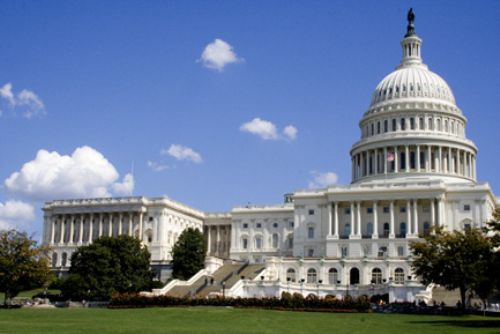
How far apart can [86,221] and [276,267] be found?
58407 millimetres

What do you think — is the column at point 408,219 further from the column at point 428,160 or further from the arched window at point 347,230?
the column at point 428,160

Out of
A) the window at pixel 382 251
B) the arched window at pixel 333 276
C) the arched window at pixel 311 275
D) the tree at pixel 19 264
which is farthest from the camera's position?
the window at pixel 382 251

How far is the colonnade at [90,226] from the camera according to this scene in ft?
491

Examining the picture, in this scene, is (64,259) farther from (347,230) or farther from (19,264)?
(19,264)

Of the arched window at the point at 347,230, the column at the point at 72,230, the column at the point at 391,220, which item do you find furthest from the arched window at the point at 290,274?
the column at the point at 72,230

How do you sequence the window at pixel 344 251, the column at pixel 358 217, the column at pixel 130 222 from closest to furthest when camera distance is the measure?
the column at pixel 358 217
the window at pixel 344 251
the column at pixel 130 222

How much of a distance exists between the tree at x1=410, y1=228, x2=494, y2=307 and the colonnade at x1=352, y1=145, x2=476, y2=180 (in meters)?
55.9

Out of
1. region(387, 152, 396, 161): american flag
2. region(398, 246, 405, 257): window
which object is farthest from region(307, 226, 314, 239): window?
region(387, 152, 396, 161): american flag

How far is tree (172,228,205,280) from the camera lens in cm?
11000

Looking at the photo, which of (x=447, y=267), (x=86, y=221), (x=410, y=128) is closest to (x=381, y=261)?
(x=447, y=267)

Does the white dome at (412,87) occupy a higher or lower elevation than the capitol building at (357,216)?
higher

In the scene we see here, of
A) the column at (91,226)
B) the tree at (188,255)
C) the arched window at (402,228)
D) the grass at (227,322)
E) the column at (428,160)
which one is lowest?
the grass at (227,322)

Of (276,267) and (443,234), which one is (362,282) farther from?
(443,234)

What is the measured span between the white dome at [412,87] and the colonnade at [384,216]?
2743 centimetres
